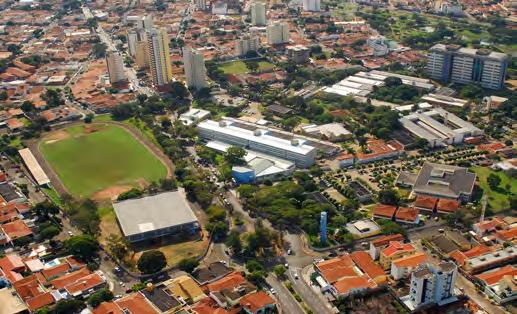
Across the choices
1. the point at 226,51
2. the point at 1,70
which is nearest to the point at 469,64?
the point at 226,51

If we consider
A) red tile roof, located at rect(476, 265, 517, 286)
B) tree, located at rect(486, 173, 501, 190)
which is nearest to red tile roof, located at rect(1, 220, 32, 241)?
red tile roof, located at rect(476, 265, 517, 286)

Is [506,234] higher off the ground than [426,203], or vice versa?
[426,203]

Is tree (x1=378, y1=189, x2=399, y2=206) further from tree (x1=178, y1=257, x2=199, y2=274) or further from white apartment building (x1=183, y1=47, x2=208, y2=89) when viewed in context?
white apartment building (x1=183, y1=47, x2=208, y2=89)

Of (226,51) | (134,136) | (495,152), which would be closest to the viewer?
(495,152)

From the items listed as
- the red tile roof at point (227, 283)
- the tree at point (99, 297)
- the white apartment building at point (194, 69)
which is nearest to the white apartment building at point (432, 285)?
the red tile roof at point (227, 283)

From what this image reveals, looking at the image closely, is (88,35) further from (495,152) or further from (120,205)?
(495,152)

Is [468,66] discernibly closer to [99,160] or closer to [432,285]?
[432,285]

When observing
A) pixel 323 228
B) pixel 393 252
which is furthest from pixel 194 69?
pixel 393 252
